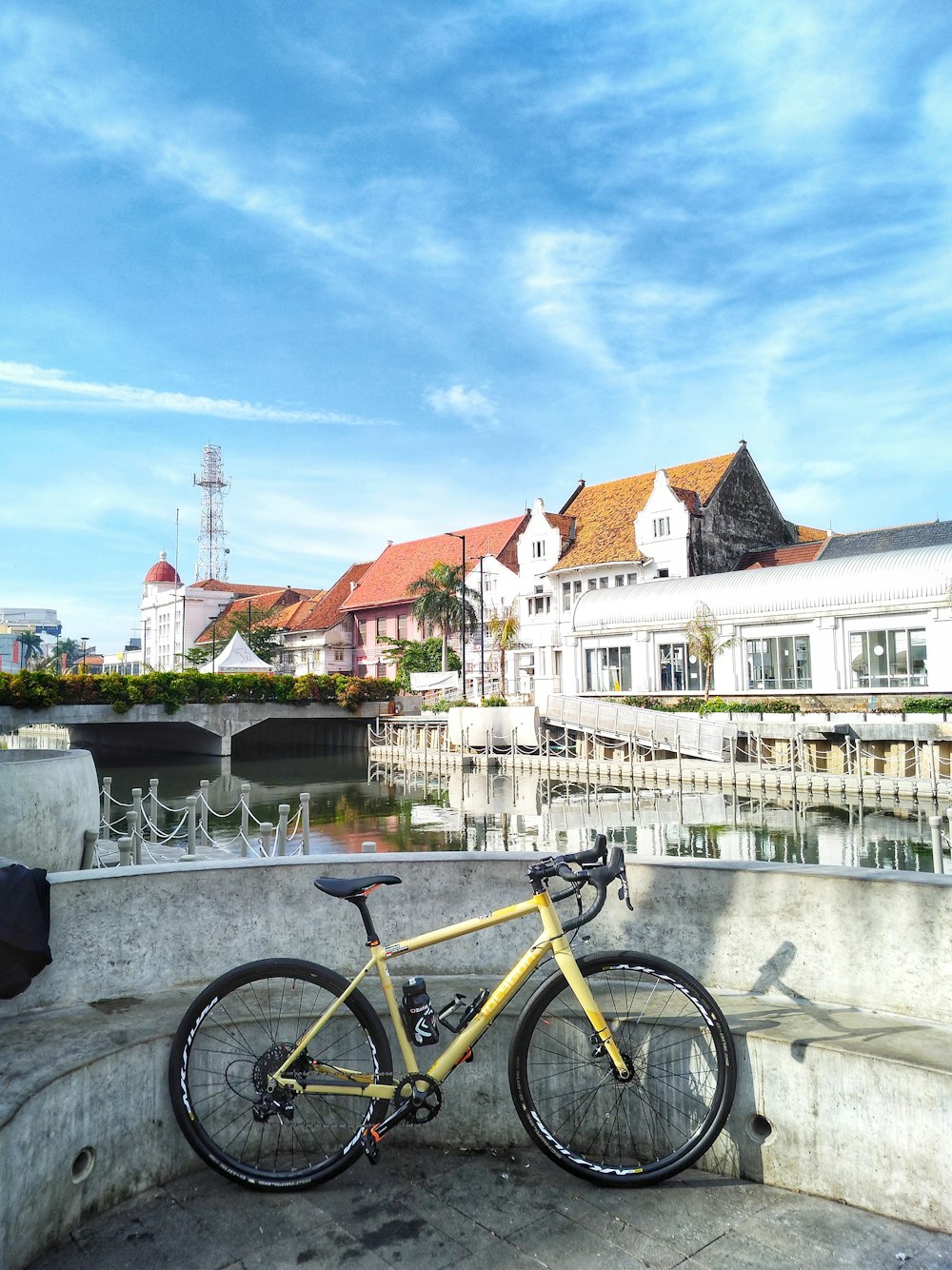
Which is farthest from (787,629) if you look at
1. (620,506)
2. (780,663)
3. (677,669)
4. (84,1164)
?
(84,1164)

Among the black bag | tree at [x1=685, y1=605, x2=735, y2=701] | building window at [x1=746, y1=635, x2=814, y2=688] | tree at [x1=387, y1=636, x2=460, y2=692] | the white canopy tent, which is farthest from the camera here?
tree at [x1=387, y1=636, x2=460, y2=692]

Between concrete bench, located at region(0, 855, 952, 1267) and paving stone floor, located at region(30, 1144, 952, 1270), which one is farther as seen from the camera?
concrete bench, located at region(0, 855, 952, 1267)

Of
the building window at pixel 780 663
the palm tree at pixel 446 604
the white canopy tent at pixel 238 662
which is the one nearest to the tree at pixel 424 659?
the palm tree at pixel 446 604

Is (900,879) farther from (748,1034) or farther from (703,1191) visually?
(703,1191)

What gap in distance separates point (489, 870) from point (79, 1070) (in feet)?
6.53

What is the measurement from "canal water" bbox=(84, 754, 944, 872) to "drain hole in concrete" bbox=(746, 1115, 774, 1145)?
1037 centimetres

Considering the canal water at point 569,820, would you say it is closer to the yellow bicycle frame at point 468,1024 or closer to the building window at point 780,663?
the yellow bicycle frame at point 468,1024

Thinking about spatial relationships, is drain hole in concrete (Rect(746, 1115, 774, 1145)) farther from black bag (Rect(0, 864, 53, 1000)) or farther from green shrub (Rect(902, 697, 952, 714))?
green shrub (Rect(902, 697, 952, 714))

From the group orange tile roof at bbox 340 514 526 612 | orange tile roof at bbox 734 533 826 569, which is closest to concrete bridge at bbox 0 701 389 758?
orange tile roof at bbox 340 514 526 612

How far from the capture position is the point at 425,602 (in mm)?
64625

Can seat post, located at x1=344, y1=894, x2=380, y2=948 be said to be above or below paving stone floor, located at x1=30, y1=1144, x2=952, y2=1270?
above

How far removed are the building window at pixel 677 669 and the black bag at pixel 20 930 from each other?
44161 millimetres

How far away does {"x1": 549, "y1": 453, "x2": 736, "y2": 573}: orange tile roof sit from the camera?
2197 inches

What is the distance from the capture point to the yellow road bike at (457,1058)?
3.51m
